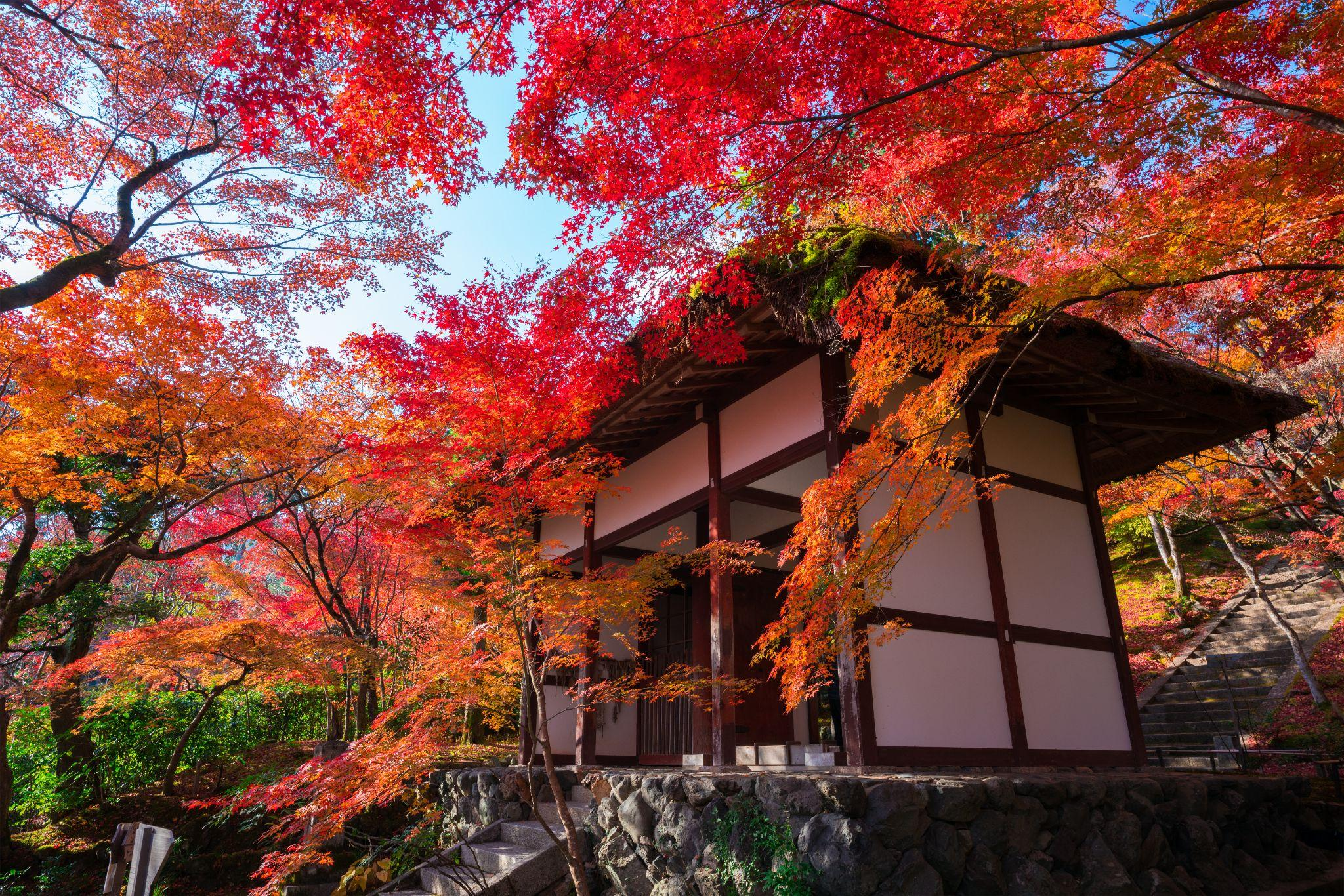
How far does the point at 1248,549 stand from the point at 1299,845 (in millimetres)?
12700

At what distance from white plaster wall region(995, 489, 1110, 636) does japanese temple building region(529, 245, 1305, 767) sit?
0.02 m

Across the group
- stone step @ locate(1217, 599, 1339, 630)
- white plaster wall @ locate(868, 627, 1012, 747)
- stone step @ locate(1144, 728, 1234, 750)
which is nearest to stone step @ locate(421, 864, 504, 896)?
white plaster wall @ locate(868, 627, 1012, 747)

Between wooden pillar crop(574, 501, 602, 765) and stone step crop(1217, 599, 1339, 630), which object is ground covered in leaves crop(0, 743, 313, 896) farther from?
stone step crop(1217, 599, 1339, 630)

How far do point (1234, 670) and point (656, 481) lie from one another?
1039cm

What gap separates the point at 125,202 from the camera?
6320mm

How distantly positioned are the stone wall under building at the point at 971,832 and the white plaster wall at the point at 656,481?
2951 millimetres

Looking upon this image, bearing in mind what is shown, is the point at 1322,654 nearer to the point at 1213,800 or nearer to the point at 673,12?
the point at 1213,800

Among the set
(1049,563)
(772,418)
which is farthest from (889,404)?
(1049,563)

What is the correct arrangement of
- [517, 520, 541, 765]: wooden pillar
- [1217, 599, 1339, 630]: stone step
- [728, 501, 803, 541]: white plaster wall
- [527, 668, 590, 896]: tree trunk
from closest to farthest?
1. [527, 668, 590, 896]: tree trunk
2. [517, 520, 541, 765]: wooden pillar
3. [728, 501, 803, 541]: white plaster wall
4. [1217, 599, 1339, 630]: stone step

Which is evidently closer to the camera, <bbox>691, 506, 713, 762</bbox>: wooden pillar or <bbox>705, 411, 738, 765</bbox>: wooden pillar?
<bbox>705, 411, 738, 765</bbox>: wooden pillar

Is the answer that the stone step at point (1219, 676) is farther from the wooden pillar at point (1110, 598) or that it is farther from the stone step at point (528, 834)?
the stone step at point (528, 834)

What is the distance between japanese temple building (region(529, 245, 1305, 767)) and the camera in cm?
522

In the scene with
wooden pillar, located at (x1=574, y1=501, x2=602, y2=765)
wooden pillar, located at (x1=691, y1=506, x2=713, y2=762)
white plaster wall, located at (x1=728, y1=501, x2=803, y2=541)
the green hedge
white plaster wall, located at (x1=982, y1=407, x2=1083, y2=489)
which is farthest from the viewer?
the green hedge

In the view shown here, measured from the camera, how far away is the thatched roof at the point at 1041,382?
5.04 metres
